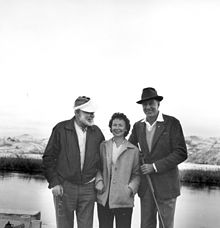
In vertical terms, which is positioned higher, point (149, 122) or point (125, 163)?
point (149, 122)

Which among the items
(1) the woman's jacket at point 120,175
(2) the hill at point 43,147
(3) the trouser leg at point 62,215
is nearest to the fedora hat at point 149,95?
(1) the woman's jacket at point 120,175

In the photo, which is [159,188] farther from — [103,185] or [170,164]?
[103,185]

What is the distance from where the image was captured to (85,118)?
2.70m

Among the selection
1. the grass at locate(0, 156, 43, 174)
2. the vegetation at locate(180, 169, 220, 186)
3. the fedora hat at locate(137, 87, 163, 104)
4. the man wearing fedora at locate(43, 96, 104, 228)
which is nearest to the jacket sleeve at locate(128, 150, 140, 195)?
the man wearing fedora at locate(43, 96, 104, 228)

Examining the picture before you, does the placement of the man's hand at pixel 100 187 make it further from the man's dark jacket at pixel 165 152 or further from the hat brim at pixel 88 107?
the hat brim at pixel 88 107

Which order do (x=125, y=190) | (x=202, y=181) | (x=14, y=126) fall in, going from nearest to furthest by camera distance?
(x=125, y=190) < (x=202, y=181) < (x=14, y=126)

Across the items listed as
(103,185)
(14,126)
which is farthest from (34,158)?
(103,185)

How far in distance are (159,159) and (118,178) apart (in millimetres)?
301

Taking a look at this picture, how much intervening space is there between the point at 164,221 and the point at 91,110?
34.9 inches

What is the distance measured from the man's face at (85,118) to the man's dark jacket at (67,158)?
69 millimetres

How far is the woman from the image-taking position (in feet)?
8.57


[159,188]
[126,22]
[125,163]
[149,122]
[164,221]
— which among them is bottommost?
[164,221]

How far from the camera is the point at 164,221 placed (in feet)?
8.91

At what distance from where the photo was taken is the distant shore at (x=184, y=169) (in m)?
3.93
